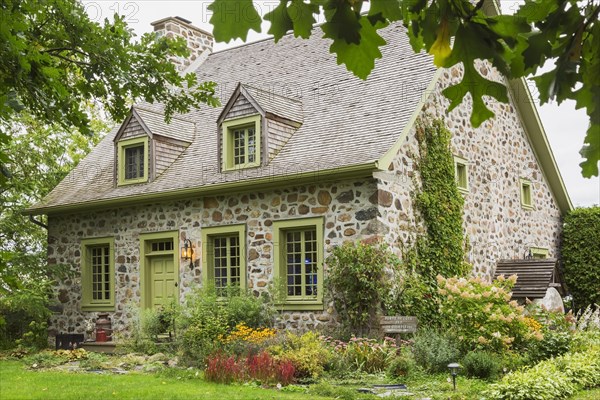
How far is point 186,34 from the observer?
20750mm

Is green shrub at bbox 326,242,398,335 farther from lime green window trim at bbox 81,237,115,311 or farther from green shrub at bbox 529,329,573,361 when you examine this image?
lime green window trim at bbox 81,237,115,311

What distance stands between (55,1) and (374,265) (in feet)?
21.2

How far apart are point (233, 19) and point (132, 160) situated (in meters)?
15.3

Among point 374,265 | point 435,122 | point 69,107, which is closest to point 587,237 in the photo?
point 435,122

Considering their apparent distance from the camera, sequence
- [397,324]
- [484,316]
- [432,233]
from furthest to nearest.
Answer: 1. [432,233]
2. [397,324]
3. [484,316]

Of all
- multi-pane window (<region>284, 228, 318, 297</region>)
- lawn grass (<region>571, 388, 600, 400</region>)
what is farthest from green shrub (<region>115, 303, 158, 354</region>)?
lawn grass (<region>571, 388, 600, 400</region>)

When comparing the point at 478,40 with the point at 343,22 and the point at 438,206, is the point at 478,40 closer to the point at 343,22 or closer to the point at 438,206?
the point at 343,22

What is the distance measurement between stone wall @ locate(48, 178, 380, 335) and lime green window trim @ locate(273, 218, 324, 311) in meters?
0.15

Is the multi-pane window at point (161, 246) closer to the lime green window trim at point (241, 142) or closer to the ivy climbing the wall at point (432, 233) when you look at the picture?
the lime green window trim at point (241, 142)

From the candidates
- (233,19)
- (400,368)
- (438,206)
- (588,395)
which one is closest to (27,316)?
(438,206)

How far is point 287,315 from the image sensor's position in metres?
13.8

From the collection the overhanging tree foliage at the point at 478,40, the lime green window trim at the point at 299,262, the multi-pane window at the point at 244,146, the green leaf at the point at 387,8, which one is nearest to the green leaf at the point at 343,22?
the overhanging tree foliage at the point at 478,40

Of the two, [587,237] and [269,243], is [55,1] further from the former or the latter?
[587,237]

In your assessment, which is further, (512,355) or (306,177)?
(306,177)
